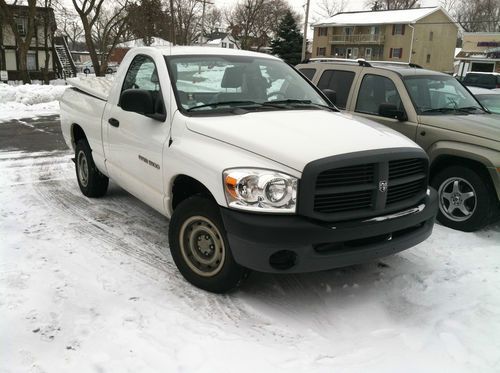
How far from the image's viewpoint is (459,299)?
3951 millimetres

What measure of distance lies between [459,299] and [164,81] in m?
3.14

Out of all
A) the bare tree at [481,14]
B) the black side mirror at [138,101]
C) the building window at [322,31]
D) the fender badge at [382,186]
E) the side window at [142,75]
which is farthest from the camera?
the bare tree at [481,14]

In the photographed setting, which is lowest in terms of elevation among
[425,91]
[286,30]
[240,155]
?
[240,155]

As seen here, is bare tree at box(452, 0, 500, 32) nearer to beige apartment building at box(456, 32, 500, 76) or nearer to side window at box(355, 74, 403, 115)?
beige apartment building at box(456, 32, 500, 76)

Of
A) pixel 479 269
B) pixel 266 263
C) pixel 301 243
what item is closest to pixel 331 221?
pixel 301 243

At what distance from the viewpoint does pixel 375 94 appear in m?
6.64

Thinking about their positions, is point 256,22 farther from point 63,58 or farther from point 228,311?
point 228,311

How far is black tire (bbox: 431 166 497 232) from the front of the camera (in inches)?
212

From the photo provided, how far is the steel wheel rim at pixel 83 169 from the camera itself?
6244 mm

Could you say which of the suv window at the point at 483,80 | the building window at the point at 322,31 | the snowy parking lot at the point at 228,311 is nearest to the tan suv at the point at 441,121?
the snowy parking lot at the point at 228,311

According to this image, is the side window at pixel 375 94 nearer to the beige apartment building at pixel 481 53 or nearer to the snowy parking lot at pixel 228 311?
the snowy parking lot at pixel 228 311

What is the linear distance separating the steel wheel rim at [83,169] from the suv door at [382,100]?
368 cm

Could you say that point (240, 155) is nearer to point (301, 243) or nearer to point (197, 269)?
point (301, 243)

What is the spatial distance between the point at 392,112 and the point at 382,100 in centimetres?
51
